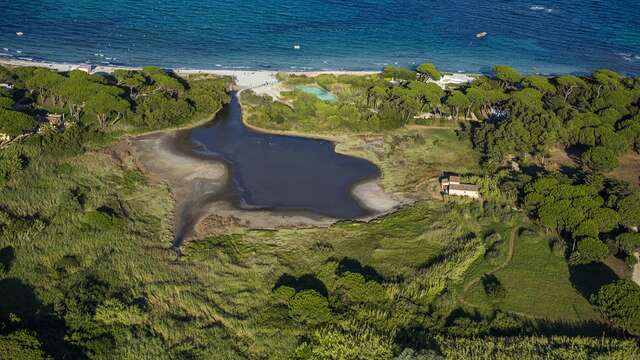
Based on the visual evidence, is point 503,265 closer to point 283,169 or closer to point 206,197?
point 283,169

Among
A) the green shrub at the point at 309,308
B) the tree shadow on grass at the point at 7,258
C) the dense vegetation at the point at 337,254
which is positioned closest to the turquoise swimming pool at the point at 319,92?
the dense vegetation at the point at 337,254

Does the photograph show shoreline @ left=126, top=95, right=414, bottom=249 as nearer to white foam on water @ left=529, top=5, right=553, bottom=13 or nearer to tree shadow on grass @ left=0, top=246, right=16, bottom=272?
tree shadow on grass @ left=0, top=246, right=16, bottom=272

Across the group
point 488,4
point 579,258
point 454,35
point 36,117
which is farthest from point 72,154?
point 488,4

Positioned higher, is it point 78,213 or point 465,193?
point 465,193

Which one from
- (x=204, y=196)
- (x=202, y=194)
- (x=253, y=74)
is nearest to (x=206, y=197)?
(x=204, y=196)

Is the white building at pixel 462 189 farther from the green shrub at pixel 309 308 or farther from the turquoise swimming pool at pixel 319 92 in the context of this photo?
the turquoise swimming pool at pixel 319 92

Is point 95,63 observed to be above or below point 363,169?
above

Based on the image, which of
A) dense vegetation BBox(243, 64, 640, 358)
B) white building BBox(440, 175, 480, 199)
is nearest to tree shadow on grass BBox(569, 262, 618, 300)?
dense vegetation BBox(243, 64, 640, 358)

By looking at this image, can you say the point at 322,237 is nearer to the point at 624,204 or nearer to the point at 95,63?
the point at 624,204
